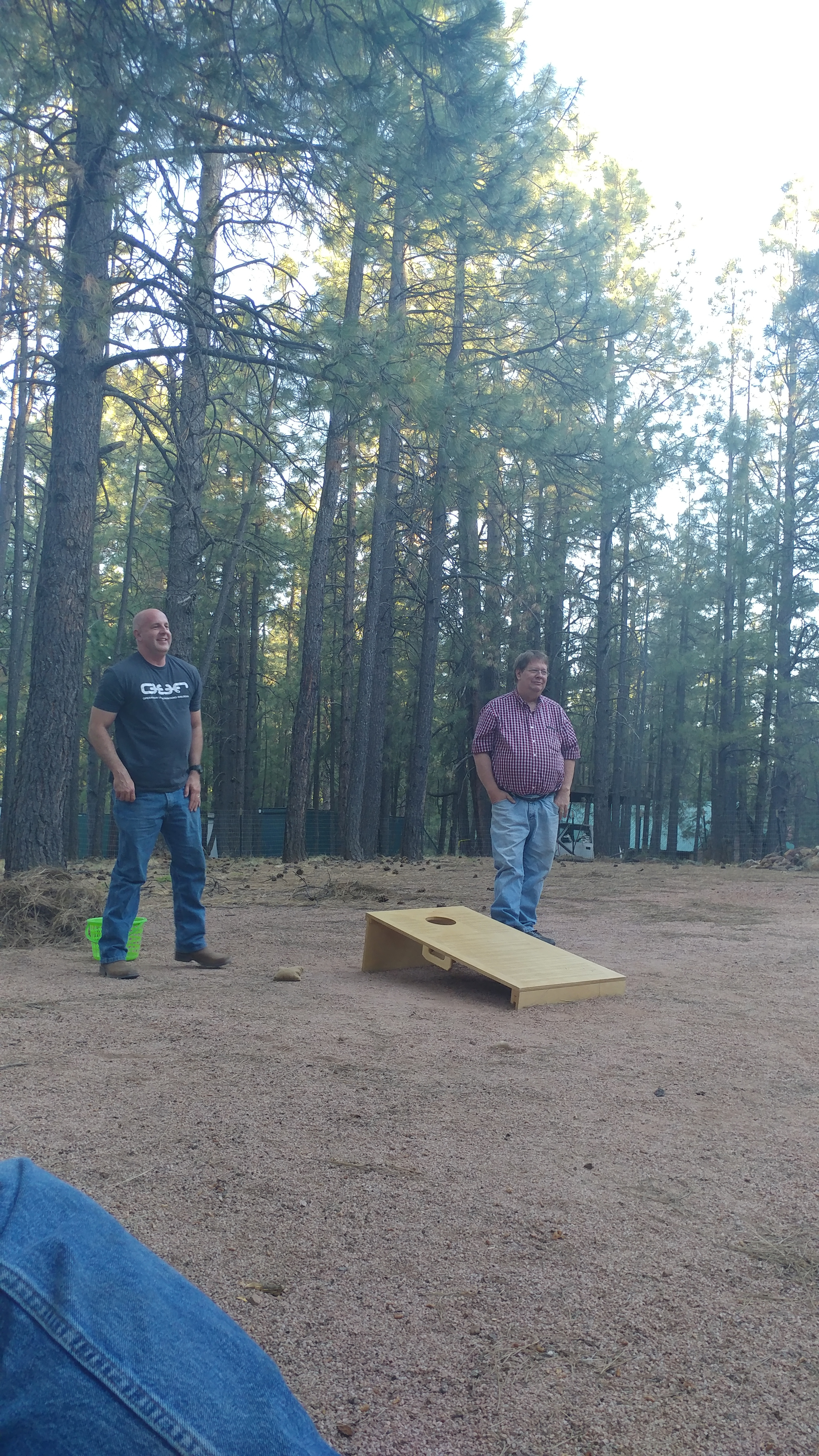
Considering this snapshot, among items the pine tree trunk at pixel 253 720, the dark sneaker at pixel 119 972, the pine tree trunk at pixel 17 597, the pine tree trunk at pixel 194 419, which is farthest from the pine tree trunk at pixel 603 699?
the dark sneaker at pixel 119 972

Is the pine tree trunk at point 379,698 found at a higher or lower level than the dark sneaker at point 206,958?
higher

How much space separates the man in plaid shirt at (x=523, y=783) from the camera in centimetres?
556

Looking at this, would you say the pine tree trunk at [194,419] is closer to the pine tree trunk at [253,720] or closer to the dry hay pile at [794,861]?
the dry hay pile at [794,861]

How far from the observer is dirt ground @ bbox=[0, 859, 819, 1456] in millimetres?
1601

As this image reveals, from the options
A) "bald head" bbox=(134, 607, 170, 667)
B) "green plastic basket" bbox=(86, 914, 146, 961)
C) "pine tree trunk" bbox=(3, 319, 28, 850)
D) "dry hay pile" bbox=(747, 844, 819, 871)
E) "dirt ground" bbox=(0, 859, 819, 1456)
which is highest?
"pine tree trunk" bbox=(3, 319, 28, 850)

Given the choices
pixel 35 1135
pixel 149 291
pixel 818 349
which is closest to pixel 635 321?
pixel 149 291

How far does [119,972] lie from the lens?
186 inches

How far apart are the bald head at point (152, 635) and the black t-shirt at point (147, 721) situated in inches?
1.5

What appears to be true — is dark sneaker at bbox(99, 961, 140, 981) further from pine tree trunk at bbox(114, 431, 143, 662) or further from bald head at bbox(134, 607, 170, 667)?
pine tree trunk at bbox(114, 431, 143, 662)

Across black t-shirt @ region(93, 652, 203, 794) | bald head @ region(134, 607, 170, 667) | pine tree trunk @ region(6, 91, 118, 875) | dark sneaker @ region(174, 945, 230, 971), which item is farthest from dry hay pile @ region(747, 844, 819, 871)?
bald head @ region(134, 607, 170, 667)

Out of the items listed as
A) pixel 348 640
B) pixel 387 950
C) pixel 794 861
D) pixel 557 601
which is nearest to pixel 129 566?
pixel 348 640

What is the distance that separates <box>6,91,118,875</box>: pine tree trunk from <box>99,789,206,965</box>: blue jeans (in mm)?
2511

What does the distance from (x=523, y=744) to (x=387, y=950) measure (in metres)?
1.43

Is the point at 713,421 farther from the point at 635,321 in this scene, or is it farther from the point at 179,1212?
the point at 179,1212
